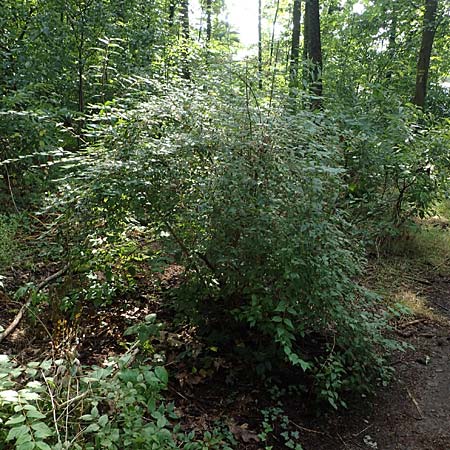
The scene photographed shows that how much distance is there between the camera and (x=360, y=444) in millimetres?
3020

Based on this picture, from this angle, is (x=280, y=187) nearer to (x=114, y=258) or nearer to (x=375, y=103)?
(x=114, y=258)

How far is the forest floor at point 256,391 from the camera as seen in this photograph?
3.01 metres

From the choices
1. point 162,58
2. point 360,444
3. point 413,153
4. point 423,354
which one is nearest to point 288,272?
point 360,444

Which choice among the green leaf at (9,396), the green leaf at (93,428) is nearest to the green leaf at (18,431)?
the green leaf at (9,396)

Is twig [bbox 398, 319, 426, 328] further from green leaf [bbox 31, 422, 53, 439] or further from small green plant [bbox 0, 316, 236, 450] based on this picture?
green leaf [bbox 31, 422, 53, 439]

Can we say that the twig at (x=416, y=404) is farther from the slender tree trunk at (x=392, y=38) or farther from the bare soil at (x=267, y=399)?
the slender tree trunk at (x=392, y=38)

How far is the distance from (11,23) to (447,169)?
691 centimetres

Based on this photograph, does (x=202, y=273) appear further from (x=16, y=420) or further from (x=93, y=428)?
(x=16, y=420)

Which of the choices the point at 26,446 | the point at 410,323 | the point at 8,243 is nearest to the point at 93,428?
the point at 26,446

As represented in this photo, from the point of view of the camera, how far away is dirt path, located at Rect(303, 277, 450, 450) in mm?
3031


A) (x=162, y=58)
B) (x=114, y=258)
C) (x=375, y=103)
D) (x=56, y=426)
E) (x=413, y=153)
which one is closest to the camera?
(x=56, y=426)

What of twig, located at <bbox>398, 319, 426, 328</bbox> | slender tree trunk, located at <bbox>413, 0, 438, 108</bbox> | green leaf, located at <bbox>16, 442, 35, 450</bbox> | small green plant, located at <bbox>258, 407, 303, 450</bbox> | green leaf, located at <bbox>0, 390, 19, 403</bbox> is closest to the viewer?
green leaf, located at <bbox>16, 442, 35, 450</bbox>

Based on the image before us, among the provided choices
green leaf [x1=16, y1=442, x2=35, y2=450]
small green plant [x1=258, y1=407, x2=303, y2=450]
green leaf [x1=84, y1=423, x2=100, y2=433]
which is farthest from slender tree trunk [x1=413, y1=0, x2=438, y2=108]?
green leaf [x1=16, y1=442, x2=35, y2=450]

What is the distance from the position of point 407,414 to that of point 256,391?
1.17 meters
